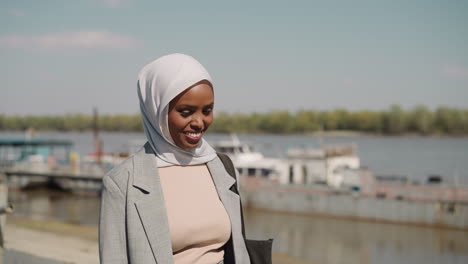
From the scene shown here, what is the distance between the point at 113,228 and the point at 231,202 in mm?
591

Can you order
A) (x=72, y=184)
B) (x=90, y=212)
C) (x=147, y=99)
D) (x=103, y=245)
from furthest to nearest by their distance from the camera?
(x=72, y=184), (x=90, y=212), (x=147, y=99), (x=103, y=245)

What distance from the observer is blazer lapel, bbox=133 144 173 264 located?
2.03 meters

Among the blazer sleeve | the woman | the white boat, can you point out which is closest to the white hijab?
the woman

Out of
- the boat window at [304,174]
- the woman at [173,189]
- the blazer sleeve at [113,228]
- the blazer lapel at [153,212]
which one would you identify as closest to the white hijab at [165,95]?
the woman at [173,189]

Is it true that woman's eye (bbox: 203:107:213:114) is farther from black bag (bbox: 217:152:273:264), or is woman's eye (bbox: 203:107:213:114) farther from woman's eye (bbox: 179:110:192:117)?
black bag (bbox: 217:152:273:264)

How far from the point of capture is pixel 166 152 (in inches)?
88.4

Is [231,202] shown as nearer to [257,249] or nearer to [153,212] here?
[257,249]

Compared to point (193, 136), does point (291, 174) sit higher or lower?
lower

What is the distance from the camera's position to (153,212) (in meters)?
2.06

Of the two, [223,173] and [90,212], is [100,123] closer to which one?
[90,212]

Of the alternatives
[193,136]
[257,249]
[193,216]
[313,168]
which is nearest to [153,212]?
[193,216]

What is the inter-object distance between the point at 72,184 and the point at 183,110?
35913mm

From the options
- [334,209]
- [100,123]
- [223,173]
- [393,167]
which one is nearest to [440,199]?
[334,209]

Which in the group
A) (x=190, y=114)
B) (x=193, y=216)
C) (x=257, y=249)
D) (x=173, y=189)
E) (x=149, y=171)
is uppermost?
(x=190, y=114)
